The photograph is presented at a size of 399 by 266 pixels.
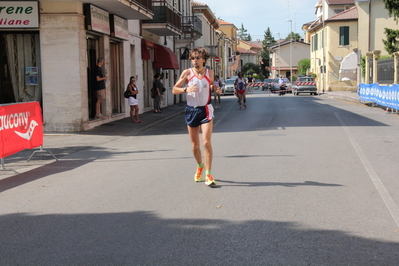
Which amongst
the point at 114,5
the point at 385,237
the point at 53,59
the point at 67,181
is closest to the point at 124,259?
the point at 385,237

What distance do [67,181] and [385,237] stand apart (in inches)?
199

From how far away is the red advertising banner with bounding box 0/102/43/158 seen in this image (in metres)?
9.21

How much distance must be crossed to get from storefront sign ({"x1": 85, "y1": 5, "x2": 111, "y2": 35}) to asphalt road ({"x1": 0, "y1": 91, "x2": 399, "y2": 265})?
21.9 feet

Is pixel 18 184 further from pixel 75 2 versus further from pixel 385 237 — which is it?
pixel 75 2

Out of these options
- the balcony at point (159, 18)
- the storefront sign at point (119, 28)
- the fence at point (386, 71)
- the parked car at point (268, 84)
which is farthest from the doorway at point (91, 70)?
the parked car at point (268, 84)

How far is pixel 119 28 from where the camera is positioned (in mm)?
20672

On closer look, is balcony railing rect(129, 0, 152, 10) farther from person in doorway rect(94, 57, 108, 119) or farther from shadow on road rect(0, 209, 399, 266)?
shadow on road rect(0, 209, 399, 266)

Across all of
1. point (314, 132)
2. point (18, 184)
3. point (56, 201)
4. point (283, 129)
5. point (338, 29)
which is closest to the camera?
point (56, 201)

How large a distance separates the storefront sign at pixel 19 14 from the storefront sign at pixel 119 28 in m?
4.28

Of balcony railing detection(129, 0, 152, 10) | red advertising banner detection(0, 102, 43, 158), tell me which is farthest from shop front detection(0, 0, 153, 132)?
red advertising banner detection(0, 102, 43, 158)

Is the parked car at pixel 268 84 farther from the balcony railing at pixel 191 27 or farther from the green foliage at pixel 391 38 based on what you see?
the green foliage at pixel 391 38

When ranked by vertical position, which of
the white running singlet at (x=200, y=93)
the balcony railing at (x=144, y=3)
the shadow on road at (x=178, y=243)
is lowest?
the shadow on road at (x=178, y=243)

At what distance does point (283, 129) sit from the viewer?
15555mm

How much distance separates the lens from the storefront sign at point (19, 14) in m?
15.7
